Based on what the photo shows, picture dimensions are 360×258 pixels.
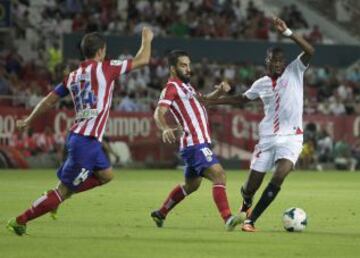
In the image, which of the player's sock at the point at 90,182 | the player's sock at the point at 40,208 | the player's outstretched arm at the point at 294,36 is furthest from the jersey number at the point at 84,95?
the player's outstretched arm at the point at 294,36

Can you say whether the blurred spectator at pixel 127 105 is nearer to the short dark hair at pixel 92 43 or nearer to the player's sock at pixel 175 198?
the player's sock at pixel 175 198

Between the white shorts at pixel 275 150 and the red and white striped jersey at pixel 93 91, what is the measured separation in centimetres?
244

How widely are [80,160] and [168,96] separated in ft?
5.66

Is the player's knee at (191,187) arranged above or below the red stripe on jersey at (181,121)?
below

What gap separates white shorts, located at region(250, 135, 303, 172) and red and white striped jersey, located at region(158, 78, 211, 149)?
2.64ft

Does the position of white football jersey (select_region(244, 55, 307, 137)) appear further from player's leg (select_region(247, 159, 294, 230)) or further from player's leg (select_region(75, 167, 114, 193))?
player's leg (select_region(75, 167, 114, 193))

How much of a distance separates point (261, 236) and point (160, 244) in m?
1.64

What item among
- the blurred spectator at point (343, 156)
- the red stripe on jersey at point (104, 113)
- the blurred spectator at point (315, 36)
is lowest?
the blurred spectator at point (343, 156)

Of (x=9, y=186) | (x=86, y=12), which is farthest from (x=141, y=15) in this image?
(x=9, y=186)

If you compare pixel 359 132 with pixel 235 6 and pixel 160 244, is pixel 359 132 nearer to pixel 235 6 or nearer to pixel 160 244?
pixel 235 6

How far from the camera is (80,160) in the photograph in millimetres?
12727

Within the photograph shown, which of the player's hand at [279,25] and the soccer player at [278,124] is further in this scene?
the soccer player at [278,124]

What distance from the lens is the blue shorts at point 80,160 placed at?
12.7m

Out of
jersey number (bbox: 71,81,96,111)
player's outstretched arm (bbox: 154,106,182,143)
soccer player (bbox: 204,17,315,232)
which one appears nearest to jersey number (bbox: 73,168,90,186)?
jersey number (bbox: 71,81,96,111)
